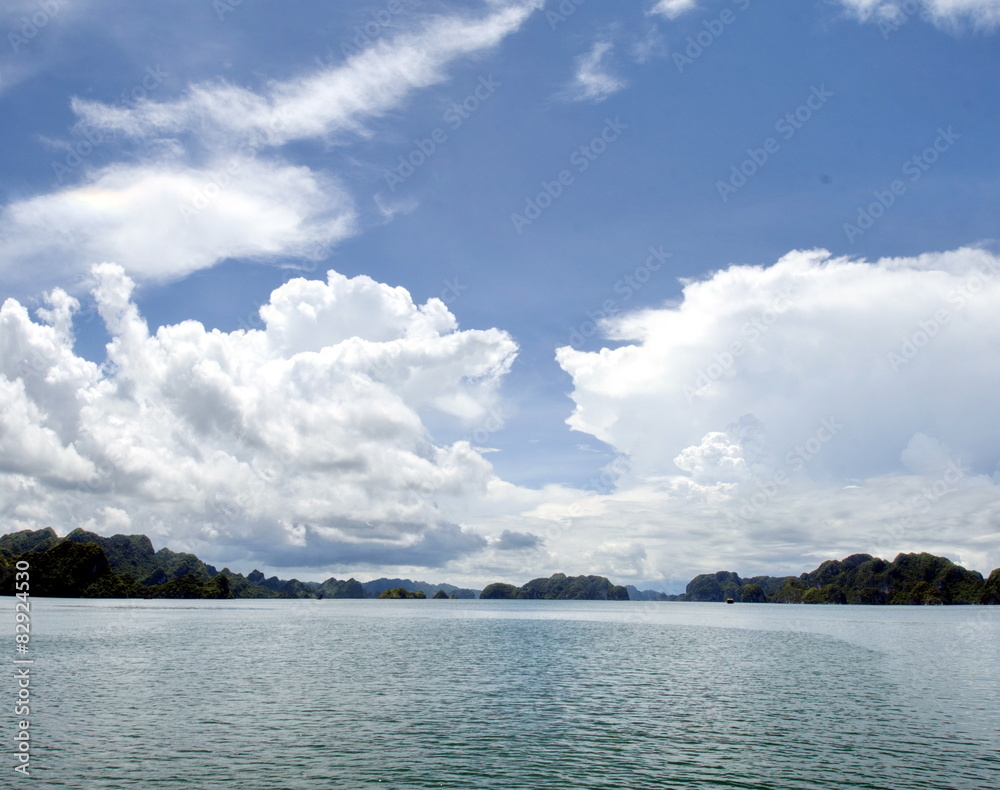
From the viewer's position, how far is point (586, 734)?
47.0m

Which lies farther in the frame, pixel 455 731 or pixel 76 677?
pixel 76 677

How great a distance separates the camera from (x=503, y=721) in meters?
51.4

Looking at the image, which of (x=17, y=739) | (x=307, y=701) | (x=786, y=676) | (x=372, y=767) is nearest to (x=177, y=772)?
(x=372, y=767)

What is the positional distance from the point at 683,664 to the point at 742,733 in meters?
46.6

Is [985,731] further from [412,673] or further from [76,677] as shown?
[76,677]

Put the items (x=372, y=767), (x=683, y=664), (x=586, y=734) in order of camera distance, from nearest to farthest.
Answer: (x=372, y=767)
(x=586, y=734)
(x=683, y=664)

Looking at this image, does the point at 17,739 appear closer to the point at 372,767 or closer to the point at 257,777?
the point at 257,777

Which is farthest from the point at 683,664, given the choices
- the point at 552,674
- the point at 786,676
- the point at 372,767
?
the point at 372,767

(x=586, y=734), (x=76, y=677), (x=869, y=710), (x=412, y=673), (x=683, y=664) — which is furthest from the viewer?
(x=683, y=664)

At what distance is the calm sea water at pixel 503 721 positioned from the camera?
1452 inches

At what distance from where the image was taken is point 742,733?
47625mm

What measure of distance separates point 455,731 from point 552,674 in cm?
3520

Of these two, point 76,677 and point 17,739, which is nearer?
point 17,739

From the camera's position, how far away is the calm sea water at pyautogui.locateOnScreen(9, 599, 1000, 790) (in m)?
36.9
